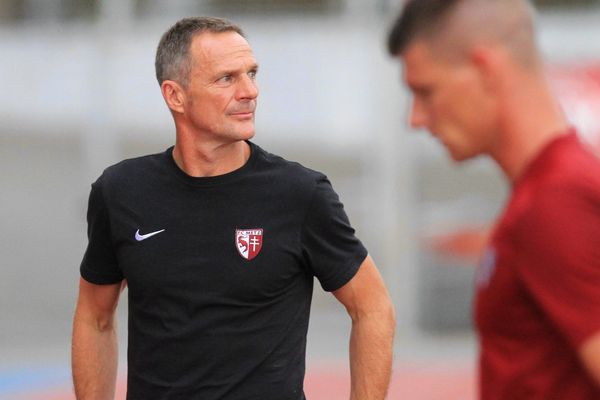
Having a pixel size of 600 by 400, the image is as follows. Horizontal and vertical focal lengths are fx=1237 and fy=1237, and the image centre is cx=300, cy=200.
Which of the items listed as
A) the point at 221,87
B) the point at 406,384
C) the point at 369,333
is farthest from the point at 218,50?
the point at 406,384

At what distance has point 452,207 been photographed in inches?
650

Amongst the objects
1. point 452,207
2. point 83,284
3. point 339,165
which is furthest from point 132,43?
point 83,284

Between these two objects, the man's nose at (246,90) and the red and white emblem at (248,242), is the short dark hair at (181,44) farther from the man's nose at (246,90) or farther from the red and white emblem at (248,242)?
the red and white emblem at (248,242)

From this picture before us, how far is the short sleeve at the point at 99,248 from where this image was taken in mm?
4309

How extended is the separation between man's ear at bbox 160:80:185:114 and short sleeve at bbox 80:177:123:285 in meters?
0.37

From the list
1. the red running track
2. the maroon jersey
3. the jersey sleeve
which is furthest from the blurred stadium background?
the jersey sleeve

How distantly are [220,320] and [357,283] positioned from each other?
497 mm

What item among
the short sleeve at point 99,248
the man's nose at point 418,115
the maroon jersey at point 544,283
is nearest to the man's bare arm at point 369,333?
the short sleeve at point 99,248

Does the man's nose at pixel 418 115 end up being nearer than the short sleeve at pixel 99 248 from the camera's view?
Yes

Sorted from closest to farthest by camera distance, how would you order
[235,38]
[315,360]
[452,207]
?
[235,38], [315,360], [452,207]

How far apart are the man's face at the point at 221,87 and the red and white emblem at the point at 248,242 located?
328 millimetres

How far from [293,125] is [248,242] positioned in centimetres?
1302

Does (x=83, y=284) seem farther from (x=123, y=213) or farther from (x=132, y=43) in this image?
(x=132, y=43)

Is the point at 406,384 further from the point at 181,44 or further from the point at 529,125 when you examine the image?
the point at 529,125
